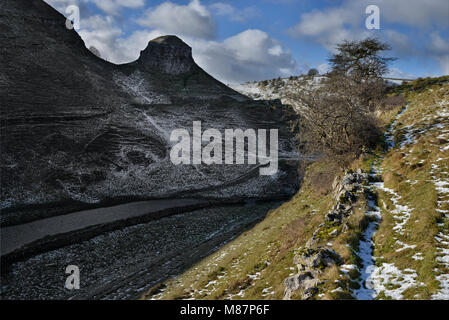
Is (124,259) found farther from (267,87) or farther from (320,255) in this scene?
(267,87)

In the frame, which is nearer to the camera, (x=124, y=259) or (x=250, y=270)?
(x=250, y=270)

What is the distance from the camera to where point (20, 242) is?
2775 centimetres

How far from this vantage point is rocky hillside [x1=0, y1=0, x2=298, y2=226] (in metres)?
41.1

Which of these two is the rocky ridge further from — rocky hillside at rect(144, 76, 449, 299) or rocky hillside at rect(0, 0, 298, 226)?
rocky hillside at rect(0, 0, 298, 226)

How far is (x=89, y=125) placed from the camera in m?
60.8

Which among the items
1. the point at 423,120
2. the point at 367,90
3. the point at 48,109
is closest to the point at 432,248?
the point at 423,120

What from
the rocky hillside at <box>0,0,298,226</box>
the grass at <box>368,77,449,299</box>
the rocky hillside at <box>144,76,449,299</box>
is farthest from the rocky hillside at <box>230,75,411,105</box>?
the rocky hillside at <box>144,76,449,299</box>

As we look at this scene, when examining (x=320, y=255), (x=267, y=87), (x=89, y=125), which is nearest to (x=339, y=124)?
(x=320, y=255)

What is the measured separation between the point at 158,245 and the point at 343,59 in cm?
4368

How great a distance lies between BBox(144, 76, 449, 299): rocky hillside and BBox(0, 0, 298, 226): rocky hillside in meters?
24.9

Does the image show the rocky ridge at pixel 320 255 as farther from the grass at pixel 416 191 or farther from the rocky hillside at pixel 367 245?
the grass at pixel 416 191

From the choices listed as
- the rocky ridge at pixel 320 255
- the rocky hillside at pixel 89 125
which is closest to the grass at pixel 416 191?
the rocky ridge at pixel 320 255

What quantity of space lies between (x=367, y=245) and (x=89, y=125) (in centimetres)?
6058

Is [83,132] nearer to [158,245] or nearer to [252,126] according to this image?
[158,245]
